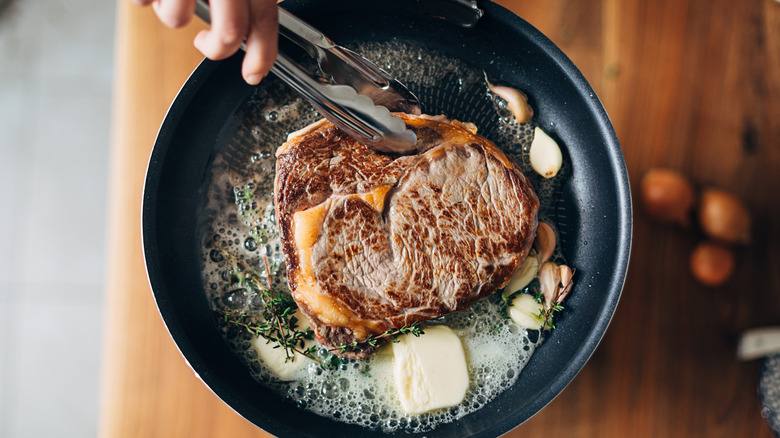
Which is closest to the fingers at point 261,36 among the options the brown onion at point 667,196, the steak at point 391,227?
the steak at point 391,227

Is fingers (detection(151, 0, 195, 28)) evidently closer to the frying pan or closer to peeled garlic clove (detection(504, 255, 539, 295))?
the frying pan

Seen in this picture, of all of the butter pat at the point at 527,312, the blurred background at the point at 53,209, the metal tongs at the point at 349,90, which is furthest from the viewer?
the blurred background at the point at 53,209

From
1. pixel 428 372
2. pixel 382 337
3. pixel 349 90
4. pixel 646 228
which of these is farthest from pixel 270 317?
pixel 646 228

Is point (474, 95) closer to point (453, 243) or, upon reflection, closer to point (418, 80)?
point (418, 80)

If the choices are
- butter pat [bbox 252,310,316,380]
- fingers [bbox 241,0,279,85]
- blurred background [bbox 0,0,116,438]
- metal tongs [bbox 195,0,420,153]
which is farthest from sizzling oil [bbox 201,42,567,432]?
blurred background [bbox 0,0,116,438]

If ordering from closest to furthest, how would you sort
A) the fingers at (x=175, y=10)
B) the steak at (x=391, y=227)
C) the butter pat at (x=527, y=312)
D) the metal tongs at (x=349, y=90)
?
the fingers at (x=175, y=10), the metal tongs at (x=349, y=90), the steak at (x=391, y=227), the butter pat at (x=527, y=312)

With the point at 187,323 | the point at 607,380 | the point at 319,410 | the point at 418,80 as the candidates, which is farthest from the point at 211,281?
the point at 607,380

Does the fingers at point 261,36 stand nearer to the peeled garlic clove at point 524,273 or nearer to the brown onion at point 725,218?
the peeled garlic clove at point 524,273
